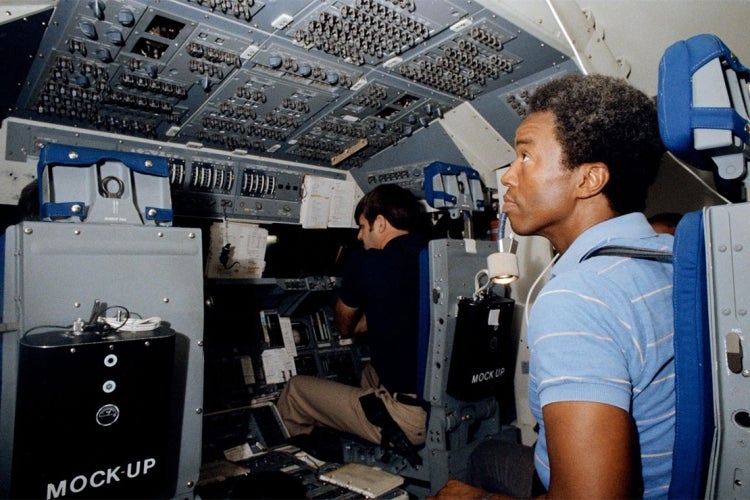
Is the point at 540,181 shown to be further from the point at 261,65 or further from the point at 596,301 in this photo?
the point at 261,65

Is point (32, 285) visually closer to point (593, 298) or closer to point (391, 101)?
point (593, 298)

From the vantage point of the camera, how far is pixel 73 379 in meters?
1.24

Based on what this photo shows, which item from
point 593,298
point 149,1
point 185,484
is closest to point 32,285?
point 185,484

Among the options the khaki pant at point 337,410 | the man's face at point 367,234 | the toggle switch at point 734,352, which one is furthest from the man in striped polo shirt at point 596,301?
the man's face at point 367,234

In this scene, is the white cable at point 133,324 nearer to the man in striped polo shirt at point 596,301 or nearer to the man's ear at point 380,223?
the man in striped polo shirt at point 596,301

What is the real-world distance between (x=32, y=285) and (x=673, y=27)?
2894 mm

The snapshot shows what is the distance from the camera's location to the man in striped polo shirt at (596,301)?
86 cm

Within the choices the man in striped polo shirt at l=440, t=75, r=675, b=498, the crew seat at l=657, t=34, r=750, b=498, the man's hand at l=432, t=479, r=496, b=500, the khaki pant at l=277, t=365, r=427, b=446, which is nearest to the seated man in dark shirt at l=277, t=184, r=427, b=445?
the khaki pant at l=277, t=365, r=427, b=446

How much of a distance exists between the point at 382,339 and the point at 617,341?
197 cm

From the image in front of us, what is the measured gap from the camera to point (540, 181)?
50.3 inches

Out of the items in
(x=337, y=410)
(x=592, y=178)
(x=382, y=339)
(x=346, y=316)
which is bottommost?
(x=337, y=410)

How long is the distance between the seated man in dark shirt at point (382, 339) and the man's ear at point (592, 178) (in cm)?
166

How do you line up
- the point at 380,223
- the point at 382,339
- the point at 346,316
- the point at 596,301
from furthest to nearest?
the point at 380,223 → the point at 346,316 → the point at 382,339 → the point at 596,301

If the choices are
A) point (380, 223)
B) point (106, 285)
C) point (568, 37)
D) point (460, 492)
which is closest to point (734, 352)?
point (460, 492)
